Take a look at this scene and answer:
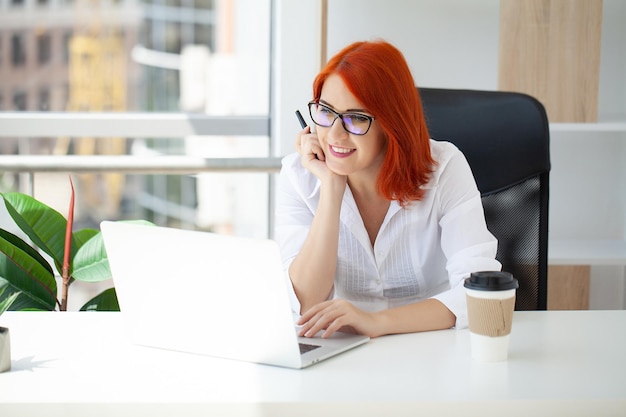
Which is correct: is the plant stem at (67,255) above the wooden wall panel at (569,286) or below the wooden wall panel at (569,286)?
above

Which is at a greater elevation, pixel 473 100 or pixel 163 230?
pixel 473 100

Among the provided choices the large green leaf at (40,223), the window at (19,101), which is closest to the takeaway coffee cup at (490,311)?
the large green leaf at (40,223)

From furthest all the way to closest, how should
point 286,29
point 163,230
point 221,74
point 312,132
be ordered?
1. point 221,74
2. point 286,29
3. point 312,132
4. point 163,230

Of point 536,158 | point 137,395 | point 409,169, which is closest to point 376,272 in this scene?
point 409,169

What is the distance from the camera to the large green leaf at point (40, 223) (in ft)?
6.40

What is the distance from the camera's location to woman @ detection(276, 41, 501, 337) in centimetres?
162

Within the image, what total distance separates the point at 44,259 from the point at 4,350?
2.56 feet

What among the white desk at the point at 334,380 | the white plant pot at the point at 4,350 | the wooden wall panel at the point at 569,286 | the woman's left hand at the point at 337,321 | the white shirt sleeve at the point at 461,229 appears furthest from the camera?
the wooden wall panel at the point at 569,286

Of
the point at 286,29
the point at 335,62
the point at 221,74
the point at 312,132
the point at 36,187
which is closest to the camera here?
the point at 335,62

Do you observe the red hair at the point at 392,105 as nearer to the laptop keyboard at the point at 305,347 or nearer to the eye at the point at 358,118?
the eye at the point at 358,118

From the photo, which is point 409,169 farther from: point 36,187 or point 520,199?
point 36,187

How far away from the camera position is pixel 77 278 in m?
1.93

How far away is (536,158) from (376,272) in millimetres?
459

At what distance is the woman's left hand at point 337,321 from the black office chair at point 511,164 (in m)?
0.63
